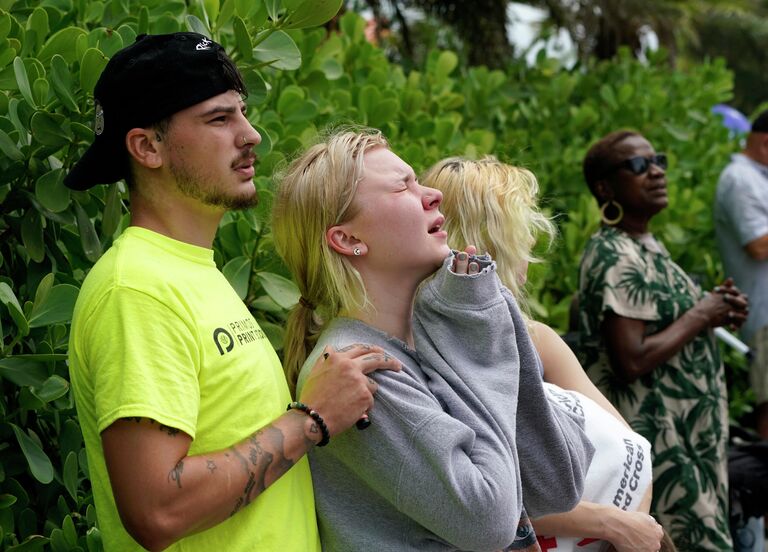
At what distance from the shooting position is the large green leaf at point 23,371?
240 centimetres

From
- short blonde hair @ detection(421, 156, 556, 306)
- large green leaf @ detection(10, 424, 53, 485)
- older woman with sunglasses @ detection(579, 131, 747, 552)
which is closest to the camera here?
large green leaf @ detection(10, 424, 53, 485)

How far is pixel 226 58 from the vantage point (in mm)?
2203

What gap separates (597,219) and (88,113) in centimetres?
316

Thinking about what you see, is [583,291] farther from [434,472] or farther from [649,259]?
[434,472]

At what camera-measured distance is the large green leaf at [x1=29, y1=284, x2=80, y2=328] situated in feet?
7.92

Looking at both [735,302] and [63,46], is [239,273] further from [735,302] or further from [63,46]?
[735,302]

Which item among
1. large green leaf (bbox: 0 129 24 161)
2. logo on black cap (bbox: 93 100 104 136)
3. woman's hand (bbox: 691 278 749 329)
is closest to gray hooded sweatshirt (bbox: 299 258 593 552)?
logo on black cap (bbox: 93 100 104 136)

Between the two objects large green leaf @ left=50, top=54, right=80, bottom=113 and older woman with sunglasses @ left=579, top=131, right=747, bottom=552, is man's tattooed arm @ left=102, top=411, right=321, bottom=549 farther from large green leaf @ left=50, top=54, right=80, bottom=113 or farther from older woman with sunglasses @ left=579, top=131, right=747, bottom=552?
older woman with sunglasses @ left=579, top=131, right=747, bottom=552

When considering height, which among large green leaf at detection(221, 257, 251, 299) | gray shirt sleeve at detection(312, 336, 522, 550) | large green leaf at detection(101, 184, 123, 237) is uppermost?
large green leaf at detection(101, 184, 123, 237)

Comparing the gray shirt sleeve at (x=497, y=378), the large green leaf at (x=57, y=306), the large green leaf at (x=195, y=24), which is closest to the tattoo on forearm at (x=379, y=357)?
the gray shirt sleeve at (x=497, y=378)

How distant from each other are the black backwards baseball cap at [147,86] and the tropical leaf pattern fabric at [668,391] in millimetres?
2515

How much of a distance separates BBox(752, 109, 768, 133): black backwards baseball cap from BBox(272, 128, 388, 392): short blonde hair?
4.03 metres

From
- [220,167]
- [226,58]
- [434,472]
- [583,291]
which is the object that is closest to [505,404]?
[434,472]

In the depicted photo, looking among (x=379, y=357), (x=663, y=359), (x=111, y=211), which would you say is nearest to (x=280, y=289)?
(x=111, y=211)
